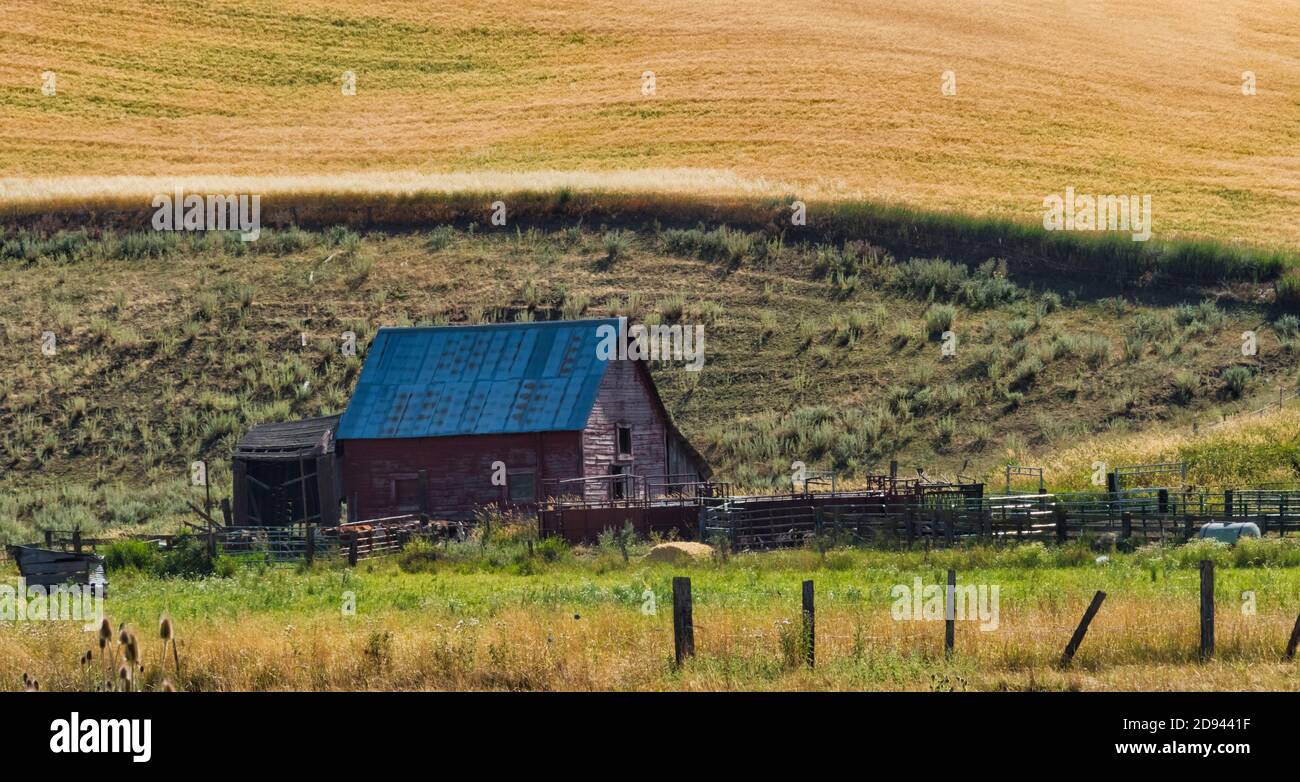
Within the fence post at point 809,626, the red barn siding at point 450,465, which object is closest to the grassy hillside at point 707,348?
the red barn siding at point 450,465

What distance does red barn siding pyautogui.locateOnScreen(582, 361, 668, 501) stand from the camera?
45.5 meters

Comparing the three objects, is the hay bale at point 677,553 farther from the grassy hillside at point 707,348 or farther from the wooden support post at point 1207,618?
the wooden support post at point 1207,618

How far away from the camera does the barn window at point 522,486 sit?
4516cm

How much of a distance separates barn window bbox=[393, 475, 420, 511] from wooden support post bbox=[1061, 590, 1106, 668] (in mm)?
27291

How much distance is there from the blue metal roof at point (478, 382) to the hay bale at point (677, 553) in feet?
30.1

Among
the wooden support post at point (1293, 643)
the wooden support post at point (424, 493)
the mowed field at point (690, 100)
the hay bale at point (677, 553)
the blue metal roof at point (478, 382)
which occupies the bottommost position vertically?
the hay bale at point (677, 553)

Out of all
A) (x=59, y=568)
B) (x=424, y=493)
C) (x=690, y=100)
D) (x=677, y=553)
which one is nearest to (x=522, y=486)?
(x=424, y=493)

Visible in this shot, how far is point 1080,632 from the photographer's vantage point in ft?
66.5

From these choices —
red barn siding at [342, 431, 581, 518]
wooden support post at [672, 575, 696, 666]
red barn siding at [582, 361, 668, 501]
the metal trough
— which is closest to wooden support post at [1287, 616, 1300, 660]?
wooden support post at [672, 575, 696, 666]

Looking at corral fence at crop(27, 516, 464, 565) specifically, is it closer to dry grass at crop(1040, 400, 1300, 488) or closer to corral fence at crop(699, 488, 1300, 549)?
corral fence at crop(699, 488, 1300, 549)
